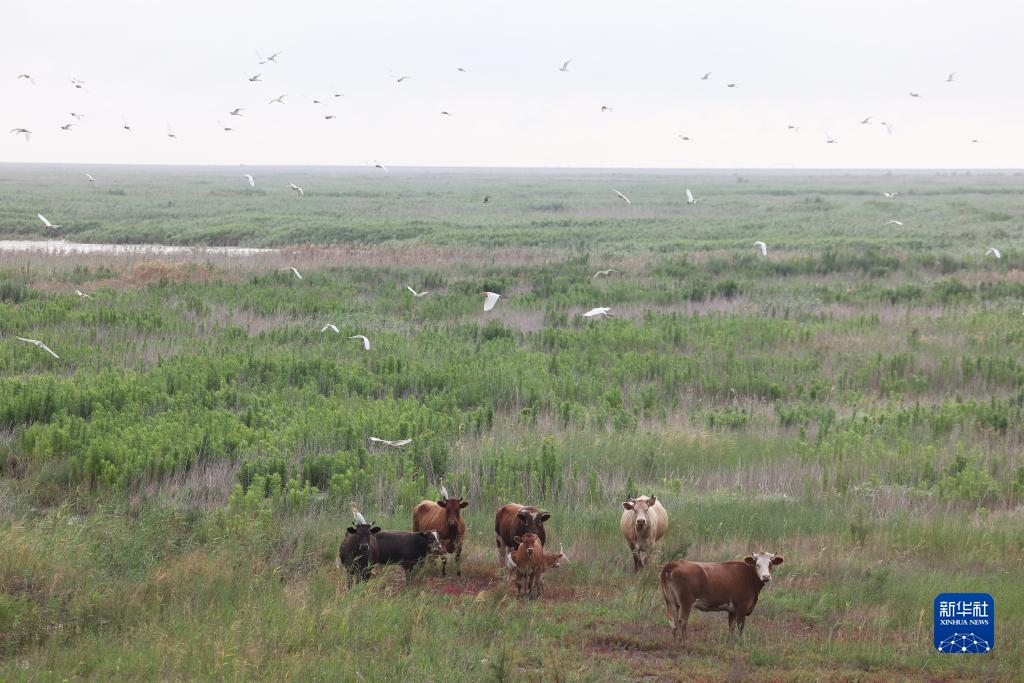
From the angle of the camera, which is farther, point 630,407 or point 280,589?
point 630,407

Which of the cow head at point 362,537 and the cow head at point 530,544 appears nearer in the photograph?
the cow head at point 530,544

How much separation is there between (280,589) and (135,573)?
1.22m

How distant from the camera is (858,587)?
26.7 ft

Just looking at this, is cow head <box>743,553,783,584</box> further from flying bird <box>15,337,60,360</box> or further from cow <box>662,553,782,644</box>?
flying bird <box>15,337,60,360</box>

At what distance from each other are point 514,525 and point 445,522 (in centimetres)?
66

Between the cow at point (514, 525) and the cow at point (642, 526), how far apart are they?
76cm

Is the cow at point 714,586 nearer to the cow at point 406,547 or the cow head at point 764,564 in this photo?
the cow head at point 764,564

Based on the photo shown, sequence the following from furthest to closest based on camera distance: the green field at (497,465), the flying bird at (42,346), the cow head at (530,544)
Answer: the flying bird at (42,346), the cow head at (530,544), the green field at (497,465)

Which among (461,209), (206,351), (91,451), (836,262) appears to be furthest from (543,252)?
(461,209)

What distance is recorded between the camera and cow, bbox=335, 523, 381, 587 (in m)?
7.90

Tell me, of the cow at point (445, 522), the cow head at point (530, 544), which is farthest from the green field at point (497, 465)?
the cow head at point (530, 544)

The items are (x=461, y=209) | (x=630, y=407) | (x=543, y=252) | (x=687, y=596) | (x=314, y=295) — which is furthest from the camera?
(x=461, y=209)

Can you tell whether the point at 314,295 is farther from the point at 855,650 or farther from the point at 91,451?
the point at 855,650

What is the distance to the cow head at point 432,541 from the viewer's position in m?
8.09
